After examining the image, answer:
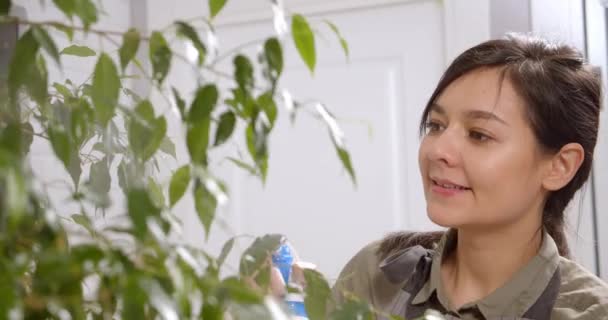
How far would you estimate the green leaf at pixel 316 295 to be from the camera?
0.52m

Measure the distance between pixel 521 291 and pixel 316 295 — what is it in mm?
622

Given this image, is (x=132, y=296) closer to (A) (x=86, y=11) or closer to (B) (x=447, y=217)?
(A) (x=86, y=11)

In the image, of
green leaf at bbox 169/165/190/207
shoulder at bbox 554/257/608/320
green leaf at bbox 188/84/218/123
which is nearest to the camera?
green leaf at bbox 188/84/218/123

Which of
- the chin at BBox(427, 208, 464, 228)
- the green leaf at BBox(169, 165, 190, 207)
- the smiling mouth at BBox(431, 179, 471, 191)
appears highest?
the green leaf at BBox(169, 165, 190, 207)

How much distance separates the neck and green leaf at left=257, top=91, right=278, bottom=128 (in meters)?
0.72

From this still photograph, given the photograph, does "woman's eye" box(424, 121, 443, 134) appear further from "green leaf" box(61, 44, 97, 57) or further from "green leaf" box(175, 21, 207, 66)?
"green leaf" box(175, 21, 207, 66)

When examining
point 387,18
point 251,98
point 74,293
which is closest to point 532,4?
point 387,18

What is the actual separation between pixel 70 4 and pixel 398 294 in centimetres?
86

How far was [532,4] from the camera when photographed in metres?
1.88

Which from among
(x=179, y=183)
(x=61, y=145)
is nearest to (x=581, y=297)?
(x=179, y=183)

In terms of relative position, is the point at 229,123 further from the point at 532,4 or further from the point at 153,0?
the point at 153,0

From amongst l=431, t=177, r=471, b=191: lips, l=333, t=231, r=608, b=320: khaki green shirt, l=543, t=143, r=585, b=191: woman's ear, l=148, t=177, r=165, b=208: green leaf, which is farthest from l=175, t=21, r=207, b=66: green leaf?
l=543, t=143, r=585, b=191: woman's ear

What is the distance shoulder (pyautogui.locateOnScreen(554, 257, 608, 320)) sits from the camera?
38.8 inches

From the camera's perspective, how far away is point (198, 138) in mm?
401
